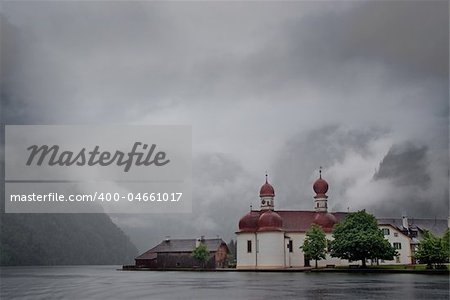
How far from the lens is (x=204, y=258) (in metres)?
78.9

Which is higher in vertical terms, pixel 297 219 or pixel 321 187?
pixel 321 187

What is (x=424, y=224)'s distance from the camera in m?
80.9

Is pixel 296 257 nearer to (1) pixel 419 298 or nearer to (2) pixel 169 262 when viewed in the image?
(2) pixel 169 262

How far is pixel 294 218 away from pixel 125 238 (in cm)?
12459

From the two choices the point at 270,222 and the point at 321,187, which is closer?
the point at 270,222

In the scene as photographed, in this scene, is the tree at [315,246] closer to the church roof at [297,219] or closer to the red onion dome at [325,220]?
the church roof at [297,219]

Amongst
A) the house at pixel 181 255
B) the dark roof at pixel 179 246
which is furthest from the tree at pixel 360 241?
the dark roof at pixel 179 246

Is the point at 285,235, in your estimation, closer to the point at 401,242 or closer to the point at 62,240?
the point at 401,242

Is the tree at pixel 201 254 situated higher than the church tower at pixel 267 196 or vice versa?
the church tower at pixel 267 196

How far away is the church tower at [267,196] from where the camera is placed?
78.1 m

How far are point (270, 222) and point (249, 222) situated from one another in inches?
130

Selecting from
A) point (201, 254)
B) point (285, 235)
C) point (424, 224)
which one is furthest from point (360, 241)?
point (424, 224)

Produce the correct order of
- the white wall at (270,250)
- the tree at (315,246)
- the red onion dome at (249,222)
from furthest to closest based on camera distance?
the red onion dome at (249,222), the white wall at (270,250), the tree at (315,246)

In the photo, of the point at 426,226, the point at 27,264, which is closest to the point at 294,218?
the point at 426,226
